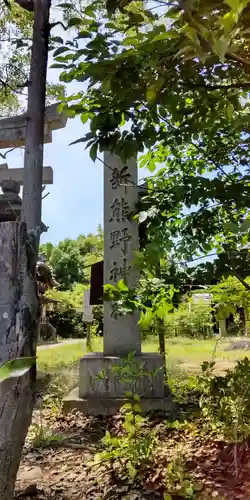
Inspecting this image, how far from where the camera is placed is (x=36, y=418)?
3.40 m

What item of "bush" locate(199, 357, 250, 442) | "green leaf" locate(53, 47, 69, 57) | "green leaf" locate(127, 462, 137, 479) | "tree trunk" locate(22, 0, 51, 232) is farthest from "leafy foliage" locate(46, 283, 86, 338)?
"green leaf" locate(53, 47, 69, 57)

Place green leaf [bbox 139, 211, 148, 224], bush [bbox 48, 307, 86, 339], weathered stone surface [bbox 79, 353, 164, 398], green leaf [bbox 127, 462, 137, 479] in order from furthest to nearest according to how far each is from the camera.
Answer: bush [bbox 48, 307, 86, 339]
weathered stone surface [bbox 79, 353, 164, 398]
green leaf [bbox 139, 211, 148, 224]
green leaf [bbox 127, 462, 137, 479]

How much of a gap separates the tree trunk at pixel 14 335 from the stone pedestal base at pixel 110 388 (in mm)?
1978

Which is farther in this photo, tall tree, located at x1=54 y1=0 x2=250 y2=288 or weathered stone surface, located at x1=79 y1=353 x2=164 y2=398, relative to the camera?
weathered stone surface, located at x1=79 y1=353 x2=164 y2=398

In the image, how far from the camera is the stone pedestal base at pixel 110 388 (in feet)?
10.9

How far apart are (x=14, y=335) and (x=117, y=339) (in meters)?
2.37

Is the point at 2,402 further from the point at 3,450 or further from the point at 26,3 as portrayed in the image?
the point at 26,3

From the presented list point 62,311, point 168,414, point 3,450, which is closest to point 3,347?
point 3,450

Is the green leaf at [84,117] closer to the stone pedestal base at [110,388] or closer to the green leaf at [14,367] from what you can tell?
the green leaf at [14,367]

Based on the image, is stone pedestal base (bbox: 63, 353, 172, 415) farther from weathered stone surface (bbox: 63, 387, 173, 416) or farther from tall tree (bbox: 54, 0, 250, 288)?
tall tree (bbox: 54, 0, 250, 288)

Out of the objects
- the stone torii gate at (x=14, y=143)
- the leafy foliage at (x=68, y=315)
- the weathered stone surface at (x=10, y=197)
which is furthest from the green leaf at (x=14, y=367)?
the leafy foliage at (x=68, y=315)

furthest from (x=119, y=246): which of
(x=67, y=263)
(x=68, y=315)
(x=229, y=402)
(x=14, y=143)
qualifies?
(x=67, y=263)

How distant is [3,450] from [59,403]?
256 cm

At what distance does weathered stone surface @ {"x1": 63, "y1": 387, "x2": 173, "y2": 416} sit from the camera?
10.8ft
